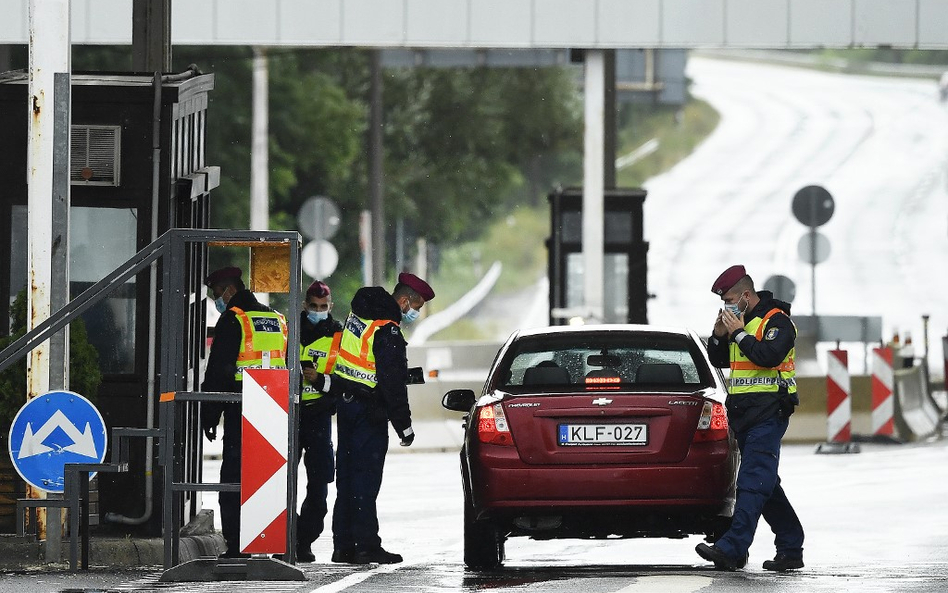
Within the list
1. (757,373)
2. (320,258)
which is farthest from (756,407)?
(320,258)

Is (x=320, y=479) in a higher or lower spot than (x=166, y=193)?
lower

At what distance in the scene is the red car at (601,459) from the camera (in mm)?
11328

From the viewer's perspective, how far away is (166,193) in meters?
12.1

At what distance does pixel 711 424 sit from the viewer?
11.5m

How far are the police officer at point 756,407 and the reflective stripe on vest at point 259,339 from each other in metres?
2.48

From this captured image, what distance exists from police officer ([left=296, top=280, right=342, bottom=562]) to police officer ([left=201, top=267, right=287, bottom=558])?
28 centimetres

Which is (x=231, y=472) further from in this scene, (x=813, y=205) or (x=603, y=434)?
(x=813, y=205)

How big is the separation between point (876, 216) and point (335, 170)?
24.6m

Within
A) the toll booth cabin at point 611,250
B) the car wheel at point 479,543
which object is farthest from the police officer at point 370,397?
the toll booth cabin at point 611,250

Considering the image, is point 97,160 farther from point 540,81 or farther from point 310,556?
point 540,81

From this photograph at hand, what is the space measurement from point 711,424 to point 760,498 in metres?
0.52

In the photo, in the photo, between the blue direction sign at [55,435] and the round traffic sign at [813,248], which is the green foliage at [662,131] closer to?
the round traffic sign at [813,248]

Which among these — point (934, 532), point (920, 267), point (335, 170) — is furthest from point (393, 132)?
point (934, 532)

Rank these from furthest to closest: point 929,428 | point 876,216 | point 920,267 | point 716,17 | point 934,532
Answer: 1. point 876,216
2. point 920,267
3. point 929,428
4. point 716,17
5. point 934,532
